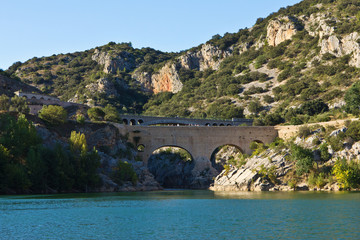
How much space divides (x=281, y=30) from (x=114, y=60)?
58686 mm

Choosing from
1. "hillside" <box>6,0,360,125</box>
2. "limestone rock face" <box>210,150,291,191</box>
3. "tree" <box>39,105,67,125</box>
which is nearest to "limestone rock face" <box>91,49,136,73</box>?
"hillside" <box>6,0,360,125</box>

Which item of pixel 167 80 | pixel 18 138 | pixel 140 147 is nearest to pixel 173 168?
pixel 140 147

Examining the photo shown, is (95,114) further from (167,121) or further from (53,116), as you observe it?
(167,121)

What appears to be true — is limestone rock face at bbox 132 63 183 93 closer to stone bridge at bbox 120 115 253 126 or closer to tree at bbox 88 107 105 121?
stone bridge at bbox 120 115 253 126

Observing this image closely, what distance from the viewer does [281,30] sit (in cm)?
13588

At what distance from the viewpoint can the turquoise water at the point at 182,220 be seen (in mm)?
26375

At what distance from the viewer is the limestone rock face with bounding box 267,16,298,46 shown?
134 metres

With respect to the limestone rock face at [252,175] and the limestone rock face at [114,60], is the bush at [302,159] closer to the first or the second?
the limestone rock face at [252,175]

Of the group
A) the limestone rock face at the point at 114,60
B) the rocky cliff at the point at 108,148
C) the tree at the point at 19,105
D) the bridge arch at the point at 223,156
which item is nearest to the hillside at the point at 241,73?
the limestone rock face at the point at 114,60

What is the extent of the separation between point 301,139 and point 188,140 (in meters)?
18.7

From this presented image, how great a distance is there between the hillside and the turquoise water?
4403cm

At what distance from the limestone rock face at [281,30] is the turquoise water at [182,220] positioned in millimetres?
100214

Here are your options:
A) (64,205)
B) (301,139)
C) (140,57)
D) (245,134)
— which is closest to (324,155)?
(301,139)

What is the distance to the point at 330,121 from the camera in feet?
238
